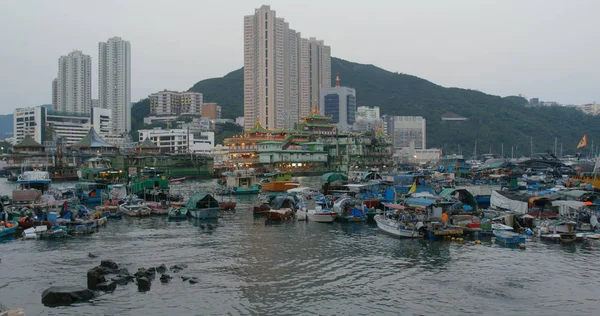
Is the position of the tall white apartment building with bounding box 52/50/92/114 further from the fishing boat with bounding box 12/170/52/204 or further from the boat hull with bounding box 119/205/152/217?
the boat hull with bounding box 119/205/152/217

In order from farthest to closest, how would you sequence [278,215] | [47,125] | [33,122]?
1. [33,122]
2. [47,125]
3. [278,215]

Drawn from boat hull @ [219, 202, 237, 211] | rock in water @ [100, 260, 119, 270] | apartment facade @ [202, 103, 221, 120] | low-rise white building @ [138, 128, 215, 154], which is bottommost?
rock in water @ [100, 260, 119, 270]

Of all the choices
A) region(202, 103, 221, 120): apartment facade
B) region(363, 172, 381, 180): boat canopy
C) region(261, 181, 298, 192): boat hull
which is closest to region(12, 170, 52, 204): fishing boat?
region(261, 181, 298, 192): boat hull

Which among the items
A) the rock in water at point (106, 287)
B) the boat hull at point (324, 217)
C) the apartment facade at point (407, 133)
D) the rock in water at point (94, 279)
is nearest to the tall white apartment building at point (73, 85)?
the apartment facade at point (407, 133)

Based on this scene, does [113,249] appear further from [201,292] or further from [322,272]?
[322,272]

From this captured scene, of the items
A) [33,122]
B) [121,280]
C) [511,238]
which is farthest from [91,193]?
[33,122]

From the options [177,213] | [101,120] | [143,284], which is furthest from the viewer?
[101,120]

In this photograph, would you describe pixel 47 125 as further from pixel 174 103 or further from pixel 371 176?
pixel 371 176

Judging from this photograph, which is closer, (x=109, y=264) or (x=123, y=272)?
(x=123, y=272)
